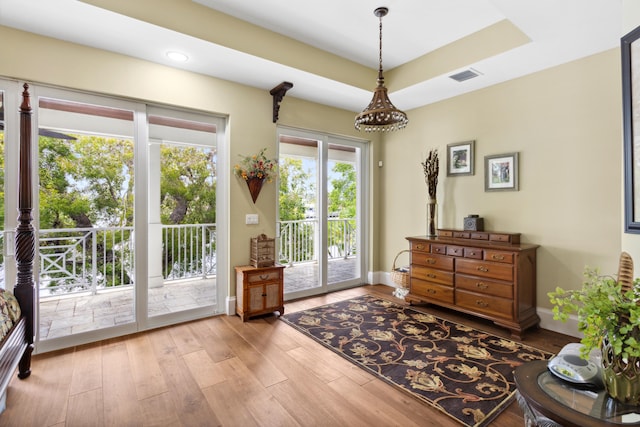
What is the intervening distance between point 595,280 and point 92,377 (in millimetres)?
3205

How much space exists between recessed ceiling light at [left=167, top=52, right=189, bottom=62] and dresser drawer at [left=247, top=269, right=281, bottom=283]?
7.71 feet

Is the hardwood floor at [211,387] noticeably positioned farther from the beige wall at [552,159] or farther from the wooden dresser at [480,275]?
the beige wall at [552,159]

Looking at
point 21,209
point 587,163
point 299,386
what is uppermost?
point 587,163

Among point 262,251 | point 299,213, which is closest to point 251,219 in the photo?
point 262,251

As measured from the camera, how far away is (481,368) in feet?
8.25

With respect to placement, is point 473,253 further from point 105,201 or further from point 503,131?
point 105,201


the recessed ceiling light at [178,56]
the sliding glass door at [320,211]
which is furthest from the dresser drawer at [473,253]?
the recessed ceiling light at [178,56]

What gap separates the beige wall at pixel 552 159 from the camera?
3004mm

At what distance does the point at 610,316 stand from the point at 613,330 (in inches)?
2.1

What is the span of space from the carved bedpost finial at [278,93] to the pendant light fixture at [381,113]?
1245mm

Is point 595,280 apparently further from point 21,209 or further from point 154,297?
point 154,297

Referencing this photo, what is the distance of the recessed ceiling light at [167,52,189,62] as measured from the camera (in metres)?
3.05

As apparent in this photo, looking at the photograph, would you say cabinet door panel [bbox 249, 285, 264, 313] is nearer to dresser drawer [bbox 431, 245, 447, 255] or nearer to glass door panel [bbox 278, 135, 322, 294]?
glass door panel [bbox 278, 135, 322, 294]

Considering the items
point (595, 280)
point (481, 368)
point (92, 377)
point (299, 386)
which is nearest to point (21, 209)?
point (92, 377)
